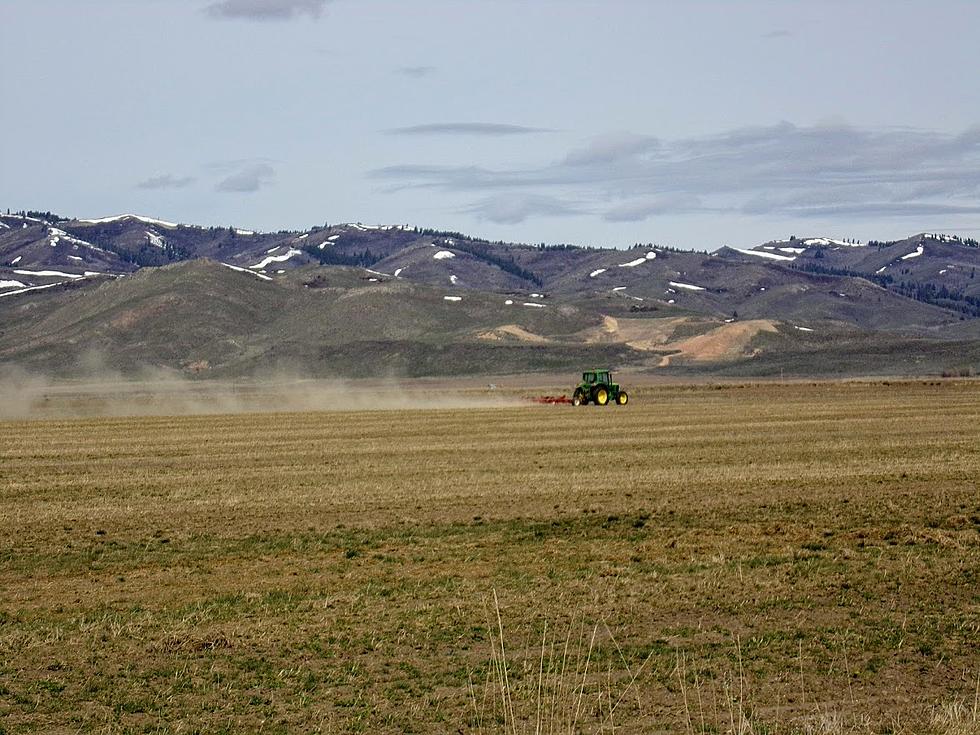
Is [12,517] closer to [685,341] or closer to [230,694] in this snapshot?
[230,694]

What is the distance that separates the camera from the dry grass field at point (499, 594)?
13.2m

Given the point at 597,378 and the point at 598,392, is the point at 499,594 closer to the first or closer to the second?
the point at 598,392

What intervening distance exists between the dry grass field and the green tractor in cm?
3639

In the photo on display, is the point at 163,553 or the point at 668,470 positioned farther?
the point at 668,470

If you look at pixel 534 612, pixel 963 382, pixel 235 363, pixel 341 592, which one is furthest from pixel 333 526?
pixel 235 363

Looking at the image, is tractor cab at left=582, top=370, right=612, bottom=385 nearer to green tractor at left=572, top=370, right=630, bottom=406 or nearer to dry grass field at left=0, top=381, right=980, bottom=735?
green tractor at left=572, top=370, right=630, bottom=406

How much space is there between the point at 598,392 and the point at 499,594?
57.9 m

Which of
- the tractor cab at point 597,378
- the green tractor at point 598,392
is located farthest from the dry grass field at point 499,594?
the tractor cab at point 597,378

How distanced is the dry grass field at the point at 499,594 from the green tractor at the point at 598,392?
36.4 meters

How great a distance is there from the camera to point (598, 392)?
7594cm

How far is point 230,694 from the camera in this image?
13.7 meters

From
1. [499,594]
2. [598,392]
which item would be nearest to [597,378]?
[598,392]

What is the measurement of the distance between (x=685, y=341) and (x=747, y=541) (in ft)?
514

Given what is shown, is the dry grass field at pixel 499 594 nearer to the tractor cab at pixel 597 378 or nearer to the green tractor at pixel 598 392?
the green tractor at pixel 598 392
